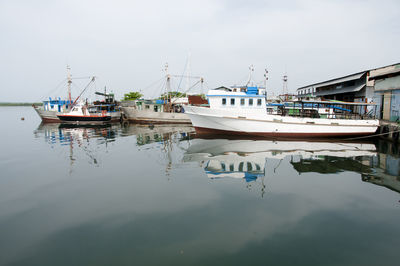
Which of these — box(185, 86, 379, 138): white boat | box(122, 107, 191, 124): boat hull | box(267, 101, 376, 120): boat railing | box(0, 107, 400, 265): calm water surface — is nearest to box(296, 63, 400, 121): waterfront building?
box(267, 101, 376, 120): boat railing

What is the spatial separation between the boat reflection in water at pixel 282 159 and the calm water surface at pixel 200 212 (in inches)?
5.2

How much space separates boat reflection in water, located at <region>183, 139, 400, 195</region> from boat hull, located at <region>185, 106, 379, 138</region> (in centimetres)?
263

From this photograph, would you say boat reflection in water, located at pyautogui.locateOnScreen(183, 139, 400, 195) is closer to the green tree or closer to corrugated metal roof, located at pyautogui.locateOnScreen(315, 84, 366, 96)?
corrugated metal roof, located at pyautogui.locateOnScreen(315, 84, 366, 96)

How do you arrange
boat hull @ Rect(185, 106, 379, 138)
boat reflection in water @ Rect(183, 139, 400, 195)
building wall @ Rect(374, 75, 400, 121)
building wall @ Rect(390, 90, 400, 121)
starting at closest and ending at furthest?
boat reflection in water @ Rect(183, 139, 400, 195) → building wall @ Rect(390, 90, 400, 121) → building wall @ Rect(374, 75, 400, 121) → boat hull @ Rect(185, 106, 379, 138)

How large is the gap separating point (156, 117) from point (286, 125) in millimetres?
27746

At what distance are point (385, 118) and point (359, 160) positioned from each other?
15.5m

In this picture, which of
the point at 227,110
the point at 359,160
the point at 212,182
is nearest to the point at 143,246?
the point at 212,182

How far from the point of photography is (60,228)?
6.65 m

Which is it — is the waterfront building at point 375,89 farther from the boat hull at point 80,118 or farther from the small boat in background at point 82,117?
the boat hull at point 80,118

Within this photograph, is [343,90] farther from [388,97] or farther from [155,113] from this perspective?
[155,113]

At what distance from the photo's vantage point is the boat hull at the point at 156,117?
42.5 metres

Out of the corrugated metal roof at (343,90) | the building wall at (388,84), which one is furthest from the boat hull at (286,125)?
the corrugated metal roof at (343,90)

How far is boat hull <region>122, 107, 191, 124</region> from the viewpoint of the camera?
4247cm

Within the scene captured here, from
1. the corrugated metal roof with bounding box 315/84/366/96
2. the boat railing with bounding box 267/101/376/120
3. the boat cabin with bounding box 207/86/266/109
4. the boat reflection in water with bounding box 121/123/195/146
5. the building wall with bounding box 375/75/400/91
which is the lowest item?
the boat reflection in water with bounding box 121/123/195/146
